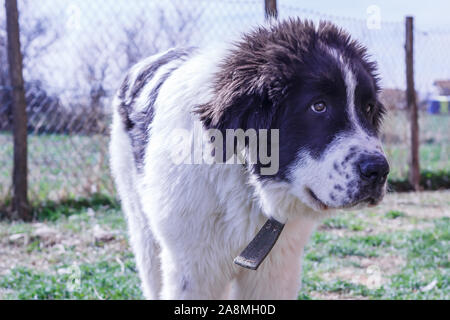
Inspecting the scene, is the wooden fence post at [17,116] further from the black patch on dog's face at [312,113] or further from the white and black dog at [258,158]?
the black patch on dog's face at [312,113]

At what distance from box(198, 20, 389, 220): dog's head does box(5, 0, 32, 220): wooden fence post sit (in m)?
3.62

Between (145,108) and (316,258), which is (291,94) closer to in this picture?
(145,108)

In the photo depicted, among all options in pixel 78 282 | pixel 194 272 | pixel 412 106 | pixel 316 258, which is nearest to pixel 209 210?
pixel 194 272

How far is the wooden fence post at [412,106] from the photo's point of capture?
7.08m

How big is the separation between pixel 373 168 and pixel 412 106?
5612mm

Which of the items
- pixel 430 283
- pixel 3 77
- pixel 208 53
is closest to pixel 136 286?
pixel 208 53

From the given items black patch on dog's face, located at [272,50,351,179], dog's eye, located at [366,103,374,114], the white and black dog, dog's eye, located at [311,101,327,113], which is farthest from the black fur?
dog's eye, located at [366,103,374,114]

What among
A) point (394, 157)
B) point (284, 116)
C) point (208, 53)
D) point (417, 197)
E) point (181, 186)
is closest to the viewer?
point (284, 116)

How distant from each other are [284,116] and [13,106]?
395 centimetres

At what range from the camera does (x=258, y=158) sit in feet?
7.45

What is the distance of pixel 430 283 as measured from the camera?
3.72m

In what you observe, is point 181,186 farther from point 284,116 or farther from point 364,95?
point 364,95

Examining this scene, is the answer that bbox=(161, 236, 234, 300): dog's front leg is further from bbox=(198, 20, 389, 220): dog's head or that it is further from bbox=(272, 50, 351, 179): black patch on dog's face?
bbox=(272, 50, 351, 179): black patch on dog's face
